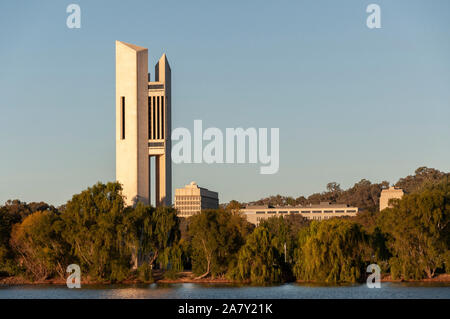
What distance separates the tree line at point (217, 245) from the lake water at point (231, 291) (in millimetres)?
2405

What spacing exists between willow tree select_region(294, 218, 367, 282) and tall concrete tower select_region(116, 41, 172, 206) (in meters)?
29.2

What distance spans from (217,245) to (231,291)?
11.8 m

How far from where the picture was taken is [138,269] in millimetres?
66062

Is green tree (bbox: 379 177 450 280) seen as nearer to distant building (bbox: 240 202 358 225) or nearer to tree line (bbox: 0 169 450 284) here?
tree line (bbox: 0 169 450 284)

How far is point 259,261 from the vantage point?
60.7 metres

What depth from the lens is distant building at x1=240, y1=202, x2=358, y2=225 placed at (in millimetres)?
182875

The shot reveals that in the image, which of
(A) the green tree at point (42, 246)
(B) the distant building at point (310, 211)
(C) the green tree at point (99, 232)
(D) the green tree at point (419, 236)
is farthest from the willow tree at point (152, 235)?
(B) the distant building at point (310, 211)

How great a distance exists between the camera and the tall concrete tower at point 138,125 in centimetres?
8638

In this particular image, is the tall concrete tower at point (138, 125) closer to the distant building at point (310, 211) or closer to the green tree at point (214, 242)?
the green tree at point (214, 242)

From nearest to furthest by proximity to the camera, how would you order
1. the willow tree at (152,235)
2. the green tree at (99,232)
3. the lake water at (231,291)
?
1. the lake water at (231,291)
2. the green tree at (99,232)
3. the willow tree at (152,235)

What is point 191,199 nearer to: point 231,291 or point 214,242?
point 214,242
